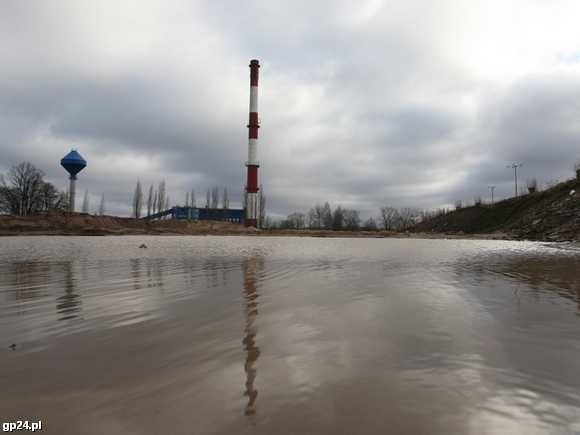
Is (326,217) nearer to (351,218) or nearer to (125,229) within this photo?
(351,218)

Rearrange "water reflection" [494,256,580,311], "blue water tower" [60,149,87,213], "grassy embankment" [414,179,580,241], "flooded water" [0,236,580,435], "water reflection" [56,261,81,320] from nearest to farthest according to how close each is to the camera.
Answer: "flooded water" [0,236,580,435], "water reflection" [56,261,81,320], "water reflection" [494,256,580,311], "grassy embankment" [414,179,580,241], "blue water tower" [60,149,87,213]

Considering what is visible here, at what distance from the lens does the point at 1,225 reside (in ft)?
118

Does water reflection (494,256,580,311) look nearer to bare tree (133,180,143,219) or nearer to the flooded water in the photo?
the flooded water

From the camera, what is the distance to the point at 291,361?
8.85 ft

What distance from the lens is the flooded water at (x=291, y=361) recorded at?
1.88m

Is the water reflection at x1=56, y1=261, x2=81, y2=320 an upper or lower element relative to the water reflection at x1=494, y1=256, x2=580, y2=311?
lower

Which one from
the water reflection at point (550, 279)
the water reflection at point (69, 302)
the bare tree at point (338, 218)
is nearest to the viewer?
the water reflection at point (69, 302)

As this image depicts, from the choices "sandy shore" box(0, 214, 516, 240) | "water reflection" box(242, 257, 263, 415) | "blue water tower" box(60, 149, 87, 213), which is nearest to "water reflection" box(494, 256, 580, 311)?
"water reflection" box(242, 257, 263, 415)

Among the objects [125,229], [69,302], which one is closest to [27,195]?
[125,229]

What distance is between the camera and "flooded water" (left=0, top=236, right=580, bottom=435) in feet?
6.18

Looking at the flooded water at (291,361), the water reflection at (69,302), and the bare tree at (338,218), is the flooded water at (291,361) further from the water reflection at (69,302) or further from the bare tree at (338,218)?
the bare tree at (338,218)

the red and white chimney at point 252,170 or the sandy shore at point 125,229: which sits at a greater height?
the red and white chimney at point 252,170

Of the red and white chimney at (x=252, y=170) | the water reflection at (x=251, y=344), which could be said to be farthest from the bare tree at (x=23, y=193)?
the water reflection at (x=251, y=344)

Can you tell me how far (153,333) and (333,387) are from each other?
2.09 m
